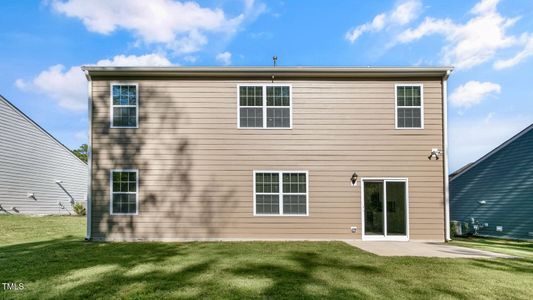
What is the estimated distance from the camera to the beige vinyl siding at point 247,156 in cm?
967

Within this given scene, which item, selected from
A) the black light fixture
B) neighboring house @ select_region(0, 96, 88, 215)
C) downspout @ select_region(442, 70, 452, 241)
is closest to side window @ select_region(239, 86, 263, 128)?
the black light fixture

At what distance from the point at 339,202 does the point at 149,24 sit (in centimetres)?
1205

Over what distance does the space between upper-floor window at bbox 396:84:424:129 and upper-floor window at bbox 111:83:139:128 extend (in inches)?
311

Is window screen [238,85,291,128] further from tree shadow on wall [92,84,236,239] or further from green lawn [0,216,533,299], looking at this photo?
green lawn [0,216,533,299]

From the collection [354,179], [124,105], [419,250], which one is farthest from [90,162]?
[419,250]

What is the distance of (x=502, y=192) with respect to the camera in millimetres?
12742

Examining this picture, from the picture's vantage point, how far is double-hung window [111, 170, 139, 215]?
31.8 feet

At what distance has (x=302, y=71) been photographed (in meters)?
9.83

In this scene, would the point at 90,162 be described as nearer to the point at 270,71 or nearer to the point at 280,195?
the point at 280,195

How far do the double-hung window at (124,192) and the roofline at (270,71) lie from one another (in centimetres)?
300

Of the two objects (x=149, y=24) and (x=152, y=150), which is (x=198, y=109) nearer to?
(x=152, y=150)

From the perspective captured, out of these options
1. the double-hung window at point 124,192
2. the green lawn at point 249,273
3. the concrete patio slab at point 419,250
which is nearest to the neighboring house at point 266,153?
the double-hung window at point 124,192

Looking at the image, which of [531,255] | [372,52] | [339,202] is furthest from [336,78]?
[531,255]

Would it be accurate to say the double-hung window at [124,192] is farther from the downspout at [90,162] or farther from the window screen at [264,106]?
the window screen at [264,106]
